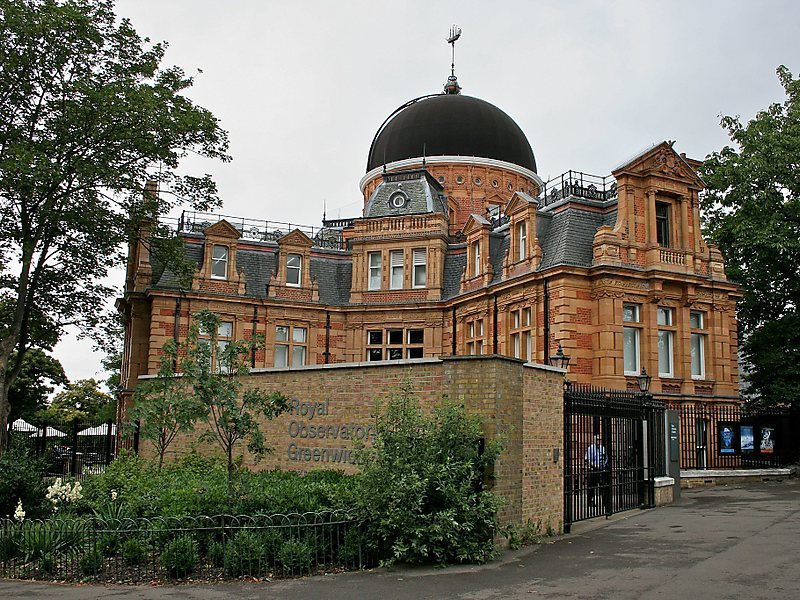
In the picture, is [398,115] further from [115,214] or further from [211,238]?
[115,214]

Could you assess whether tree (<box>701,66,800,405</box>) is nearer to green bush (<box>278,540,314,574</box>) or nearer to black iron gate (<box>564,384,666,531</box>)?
black iron gate (<box>564,384,666,531</box>)

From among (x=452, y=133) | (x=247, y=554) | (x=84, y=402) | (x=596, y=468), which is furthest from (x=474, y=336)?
(x=84, y=402)

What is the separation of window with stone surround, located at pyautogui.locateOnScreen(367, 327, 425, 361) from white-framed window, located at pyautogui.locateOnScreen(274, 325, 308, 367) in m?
2.97

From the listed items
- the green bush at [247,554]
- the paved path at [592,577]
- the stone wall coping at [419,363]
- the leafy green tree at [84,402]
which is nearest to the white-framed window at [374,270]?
the stone wall coping at [419,363]

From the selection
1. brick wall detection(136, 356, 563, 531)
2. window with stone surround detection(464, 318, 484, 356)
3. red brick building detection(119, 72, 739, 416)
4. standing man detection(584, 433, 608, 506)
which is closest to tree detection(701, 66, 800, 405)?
red brick building detection(119, 72, 739, 416)

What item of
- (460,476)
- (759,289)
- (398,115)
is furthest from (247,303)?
(460,476)

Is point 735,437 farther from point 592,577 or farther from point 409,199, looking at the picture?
point 409,199

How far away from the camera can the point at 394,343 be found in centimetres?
3653

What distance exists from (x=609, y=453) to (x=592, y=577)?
245 inches

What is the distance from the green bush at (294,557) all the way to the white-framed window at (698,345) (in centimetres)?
2213

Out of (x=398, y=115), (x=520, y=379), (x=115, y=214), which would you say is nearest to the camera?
(x=520, y=379)

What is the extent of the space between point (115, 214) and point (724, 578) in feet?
69.6

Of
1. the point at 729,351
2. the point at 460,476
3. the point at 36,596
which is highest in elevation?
the point at 729,351

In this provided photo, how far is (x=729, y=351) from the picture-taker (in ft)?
97.7
